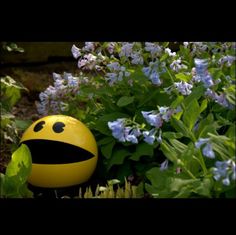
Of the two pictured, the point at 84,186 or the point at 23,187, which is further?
the point at 84,186

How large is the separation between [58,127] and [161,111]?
95 centimetres

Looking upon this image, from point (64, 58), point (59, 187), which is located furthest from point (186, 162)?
point (64, 58)

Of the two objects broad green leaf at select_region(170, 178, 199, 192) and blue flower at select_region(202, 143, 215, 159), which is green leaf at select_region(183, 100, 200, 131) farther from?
blue flower at select_region(202, 143, 215, 159)

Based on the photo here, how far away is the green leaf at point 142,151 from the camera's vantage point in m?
3.06

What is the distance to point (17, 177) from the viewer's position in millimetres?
2623

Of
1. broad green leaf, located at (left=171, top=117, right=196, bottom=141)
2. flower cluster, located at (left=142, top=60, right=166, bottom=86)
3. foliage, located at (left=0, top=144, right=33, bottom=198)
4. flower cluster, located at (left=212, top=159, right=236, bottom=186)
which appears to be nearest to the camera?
flower cluster, located at (left=212, top=159, right=236, bottom=186)

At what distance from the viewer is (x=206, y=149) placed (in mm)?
2064

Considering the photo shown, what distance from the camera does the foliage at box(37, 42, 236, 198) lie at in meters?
2.27

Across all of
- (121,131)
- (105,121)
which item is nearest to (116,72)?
(105,121)

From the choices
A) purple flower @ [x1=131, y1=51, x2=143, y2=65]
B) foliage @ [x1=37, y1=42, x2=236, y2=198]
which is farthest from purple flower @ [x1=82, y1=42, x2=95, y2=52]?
purple flower @ [x1=131, y1=51, x2=143, y2=65]

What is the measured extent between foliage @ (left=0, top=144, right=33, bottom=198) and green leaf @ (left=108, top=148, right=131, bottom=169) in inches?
25.2
